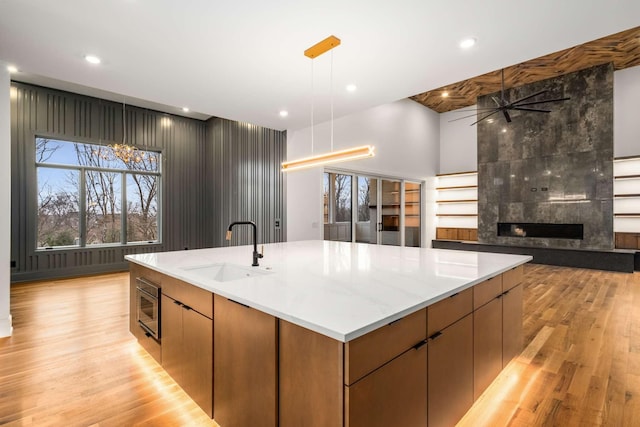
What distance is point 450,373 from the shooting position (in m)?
1.68

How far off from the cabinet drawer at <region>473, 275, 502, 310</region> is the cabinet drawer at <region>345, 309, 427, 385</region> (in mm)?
654

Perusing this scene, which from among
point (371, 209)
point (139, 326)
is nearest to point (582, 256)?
point (371, 209)

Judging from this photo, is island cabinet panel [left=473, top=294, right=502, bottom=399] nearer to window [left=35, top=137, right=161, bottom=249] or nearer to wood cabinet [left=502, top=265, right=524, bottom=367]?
wood cabinet [left=502, top=265, right=524, bottom=367]

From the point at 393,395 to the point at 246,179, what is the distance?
5.63 m

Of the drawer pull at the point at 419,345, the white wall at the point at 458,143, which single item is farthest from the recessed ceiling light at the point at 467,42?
the white wall at the point at 458,143

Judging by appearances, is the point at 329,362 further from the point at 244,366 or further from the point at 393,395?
the point at 244,366

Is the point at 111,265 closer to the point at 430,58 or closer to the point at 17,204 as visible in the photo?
the point at 17,204

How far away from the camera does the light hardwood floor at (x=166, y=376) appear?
1.95 metres

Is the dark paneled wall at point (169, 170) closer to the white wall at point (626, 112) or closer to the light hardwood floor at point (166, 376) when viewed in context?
the light hardwood floor at point (166, 376)

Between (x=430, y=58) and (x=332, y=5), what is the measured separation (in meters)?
1.28

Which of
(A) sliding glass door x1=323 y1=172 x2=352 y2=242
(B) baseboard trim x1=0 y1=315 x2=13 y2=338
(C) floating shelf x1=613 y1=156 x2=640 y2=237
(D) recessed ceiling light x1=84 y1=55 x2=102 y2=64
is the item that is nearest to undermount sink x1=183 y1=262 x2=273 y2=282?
(D) recessed ceiling light x1=84 y1=55 x2=102 y2=64

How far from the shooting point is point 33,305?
4254mm

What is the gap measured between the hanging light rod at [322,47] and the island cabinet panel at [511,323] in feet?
8.25

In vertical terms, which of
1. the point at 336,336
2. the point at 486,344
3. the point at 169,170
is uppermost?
the point at 169,170
